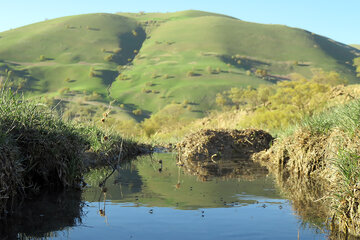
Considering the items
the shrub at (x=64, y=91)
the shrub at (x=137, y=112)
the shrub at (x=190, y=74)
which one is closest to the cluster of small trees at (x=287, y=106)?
the shrub at (x=137, y=112)

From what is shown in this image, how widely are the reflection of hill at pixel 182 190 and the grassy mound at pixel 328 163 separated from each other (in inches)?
30.0

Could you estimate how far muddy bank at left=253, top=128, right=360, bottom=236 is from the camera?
6070 millimetres

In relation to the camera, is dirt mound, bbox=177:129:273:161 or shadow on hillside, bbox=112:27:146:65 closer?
dirt mound, bbox=177:129:273:161

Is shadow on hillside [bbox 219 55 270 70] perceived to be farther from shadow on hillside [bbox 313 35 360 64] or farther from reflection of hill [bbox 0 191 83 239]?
reflection of hill [bbox 0 191 83 239]

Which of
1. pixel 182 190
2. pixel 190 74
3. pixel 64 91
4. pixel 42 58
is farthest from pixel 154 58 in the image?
pixel 182 190

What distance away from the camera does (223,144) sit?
18141 mm

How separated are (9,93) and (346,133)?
6627 millimetres

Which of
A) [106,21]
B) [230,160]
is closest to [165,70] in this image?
[106,21]

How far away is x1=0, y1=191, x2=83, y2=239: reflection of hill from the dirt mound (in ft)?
31.3

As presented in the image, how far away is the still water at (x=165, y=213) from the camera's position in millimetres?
5973

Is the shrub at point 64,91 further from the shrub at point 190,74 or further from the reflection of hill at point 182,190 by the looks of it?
the reflection of hill at point 182,190

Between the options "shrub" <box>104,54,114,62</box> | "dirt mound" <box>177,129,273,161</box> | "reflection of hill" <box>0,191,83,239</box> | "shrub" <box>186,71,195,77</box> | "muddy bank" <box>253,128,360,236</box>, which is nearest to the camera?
"reflection of hill" <box>0,191,83,239</box>

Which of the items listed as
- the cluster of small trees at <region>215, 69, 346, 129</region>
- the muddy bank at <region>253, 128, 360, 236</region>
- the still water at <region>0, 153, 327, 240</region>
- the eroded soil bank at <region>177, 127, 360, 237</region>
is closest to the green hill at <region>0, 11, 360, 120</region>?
the cluster of small trees at <region>215, 69, 346, 129</region>

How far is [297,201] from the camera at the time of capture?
324 inches
